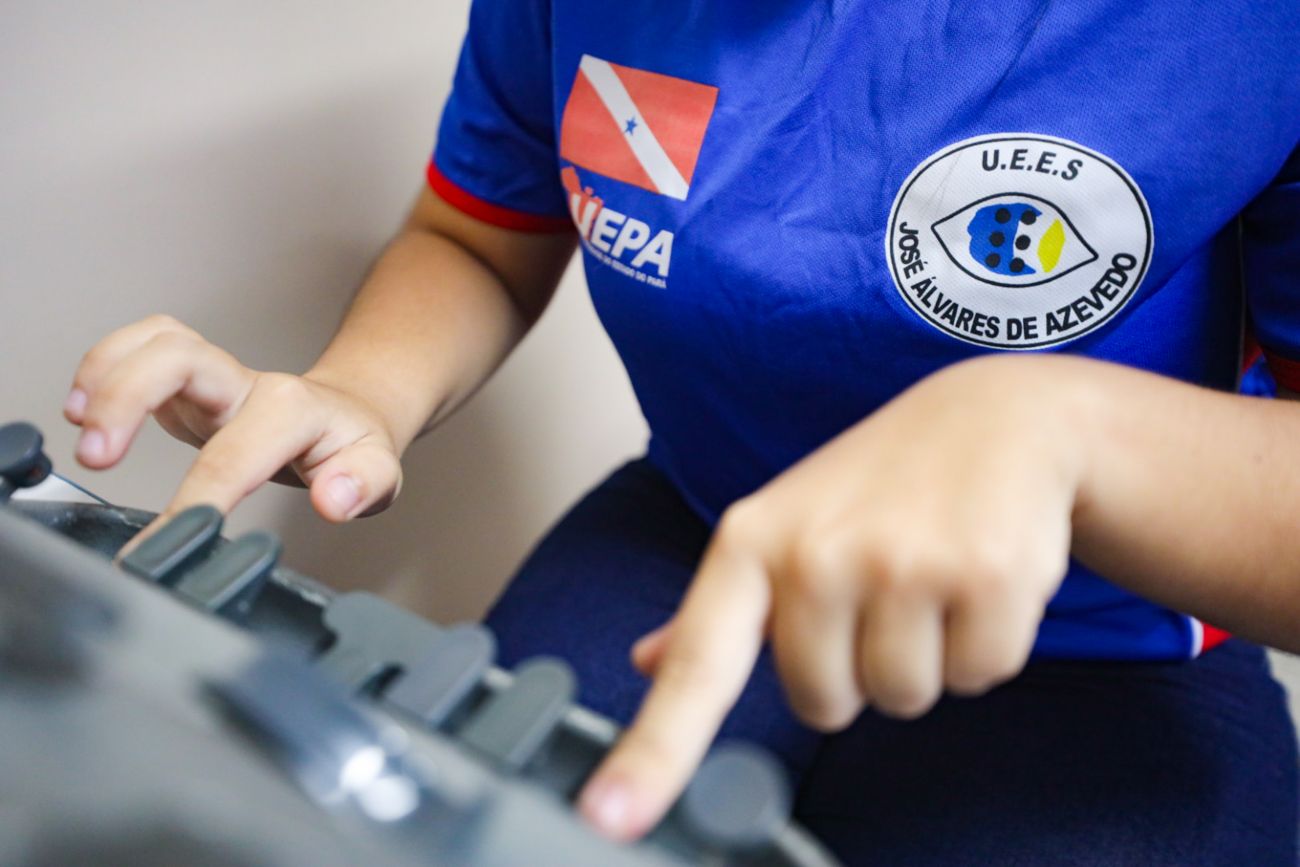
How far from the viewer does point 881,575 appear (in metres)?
0.28

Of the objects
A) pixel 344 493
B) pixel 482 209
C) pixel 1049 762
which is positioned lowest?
pixel 1049 762

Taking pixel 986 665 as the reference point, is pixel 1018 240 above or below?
above

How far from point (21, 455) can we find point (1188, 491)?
417 mm

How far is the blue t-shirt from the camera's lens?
411 millimetres

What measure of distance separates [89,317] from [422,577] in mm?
373

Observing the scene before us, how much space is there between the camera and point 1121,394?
0.34m

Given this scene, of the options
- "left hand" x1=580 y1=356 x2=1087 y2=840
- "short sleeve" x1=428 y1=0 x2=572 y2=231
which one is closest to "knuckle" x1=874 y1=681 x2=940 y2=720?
"left hand" x1=580 y1=356 x2=1087 y2=840

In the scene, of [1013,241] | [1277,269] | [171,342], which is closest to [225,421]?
[171,342]

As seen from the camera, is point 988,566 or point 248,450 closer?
point 988,566

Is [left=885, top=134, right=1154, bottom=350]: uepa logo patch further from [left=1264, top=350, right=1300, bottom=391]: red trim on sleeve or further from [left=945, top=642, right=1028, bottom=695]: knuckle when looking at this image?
[left=945, top=642, right=1028, bottom=695]: knuckle

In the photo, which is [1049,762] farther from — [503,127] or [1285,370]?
[503,127]

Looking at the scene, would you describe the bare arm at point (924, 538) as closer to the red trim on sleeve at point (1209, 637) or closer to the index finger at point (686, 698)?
the index finger at point (686, 698)

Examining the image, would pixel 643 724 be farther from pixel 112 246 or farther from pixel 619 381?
pixel 619 381

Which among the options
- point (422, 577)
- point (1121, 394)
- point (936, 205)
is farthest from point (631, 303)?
point (422, 577)
